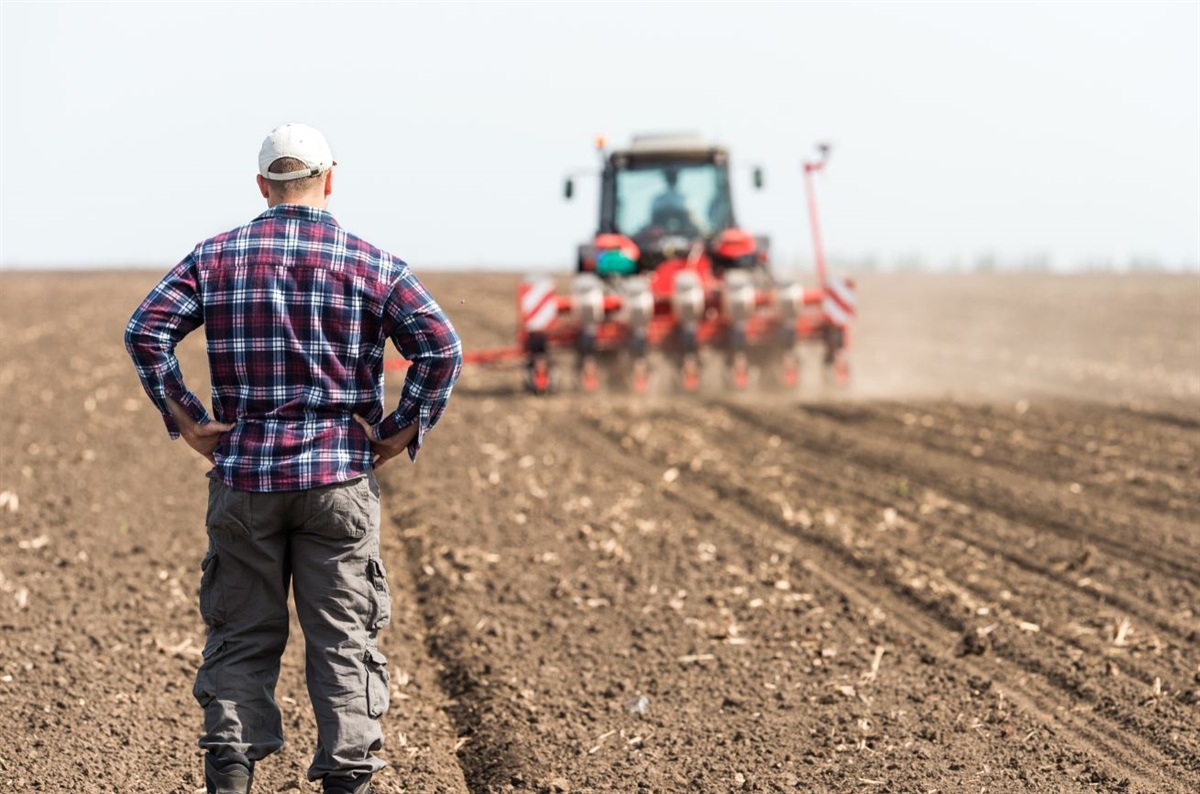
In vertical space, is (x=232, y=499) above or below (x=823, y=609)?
above

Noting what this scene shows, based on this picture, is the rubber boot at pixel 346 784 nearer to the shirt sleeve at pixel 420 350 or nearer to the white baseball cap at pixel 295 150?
the shirt sleeve at pixel 420 350

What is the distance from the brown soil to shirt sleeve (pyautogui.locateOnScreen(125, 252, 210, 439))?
151 cm

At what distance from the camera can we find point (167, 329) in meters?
3.58

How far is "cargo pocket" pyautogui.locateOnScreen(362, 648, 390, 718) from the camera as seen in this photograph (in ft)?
12.1

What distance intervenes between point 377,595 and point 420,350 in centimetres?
65

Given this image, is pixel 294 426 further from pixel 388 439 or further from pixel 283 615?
pixel 283 615

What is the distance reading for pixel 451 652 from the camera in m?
6.05

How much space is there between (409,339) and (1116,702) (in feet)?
10.4

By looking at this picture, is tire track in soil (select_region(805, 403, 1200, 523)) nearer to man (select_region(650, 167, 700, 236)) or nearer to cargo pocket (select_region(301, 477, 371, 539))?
man (select_region(650, 167, 700, 236))

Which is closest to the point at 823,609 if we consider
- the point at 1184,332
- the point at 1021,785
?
the point at 1021,785

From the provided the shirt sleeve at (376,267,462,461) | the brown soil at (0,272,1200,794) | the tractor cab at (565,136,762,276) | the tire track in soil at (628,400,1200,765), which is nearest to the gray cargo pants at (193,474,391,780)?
the shirt sleeve at (376,267,462,461)

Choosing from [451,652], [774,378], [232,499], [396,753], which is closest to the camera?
[232,499]

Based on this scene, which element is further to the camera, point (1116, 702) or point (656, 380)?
point (656, 380)

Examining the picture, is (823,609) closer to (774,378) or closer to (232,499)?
(232,499)
